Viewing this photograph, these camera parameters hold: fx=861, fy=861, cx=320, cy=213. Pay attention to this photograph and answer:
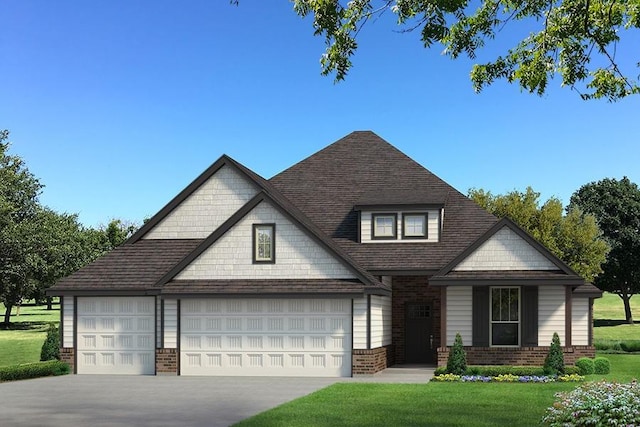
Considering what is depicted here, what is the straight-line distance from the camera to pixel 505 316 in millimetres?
28656

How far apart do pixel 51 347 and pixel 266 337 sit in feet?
24.7

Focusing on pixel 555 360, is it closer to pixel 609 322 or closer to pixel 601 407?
pixel 601 407

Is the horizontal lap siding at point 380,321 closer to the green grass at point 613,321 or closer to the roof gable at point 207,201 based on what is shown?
the roof gable at point 207,201

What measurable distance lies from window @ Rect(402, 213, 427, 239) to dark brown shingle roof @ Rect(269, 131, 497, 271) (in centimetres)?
39

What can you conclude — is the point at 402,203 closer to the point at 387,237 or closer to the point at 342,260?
the point at 387,237

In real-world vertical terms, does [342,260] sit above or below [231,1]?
below

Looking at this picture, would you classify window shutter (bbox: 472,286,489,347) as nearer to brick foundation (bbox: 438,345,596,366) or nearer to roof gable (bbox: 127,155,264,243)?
brick foundation (bbox: 438,345,596,366)

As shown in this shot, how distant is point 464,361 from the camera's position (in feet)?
85.4

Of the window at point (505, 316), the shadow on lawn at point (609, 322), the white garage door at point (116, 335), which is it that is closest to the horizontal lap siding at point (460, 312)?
the window at point (505, 316)

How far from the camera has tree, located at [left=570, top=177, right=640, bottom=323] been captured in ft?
238

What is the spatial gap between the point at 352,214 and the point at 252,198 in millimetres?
6298

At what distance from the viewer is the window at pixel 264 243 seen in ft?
90.6

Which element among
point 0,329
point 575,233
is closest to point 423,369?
point 575,233

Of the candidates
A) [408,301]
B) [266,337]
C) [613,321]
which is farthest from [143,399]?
[613,321]
